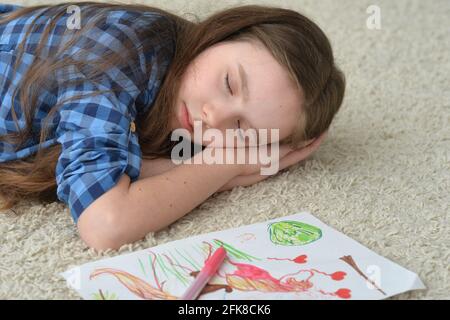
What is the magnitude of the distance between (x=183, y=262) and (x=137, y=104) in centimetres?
34

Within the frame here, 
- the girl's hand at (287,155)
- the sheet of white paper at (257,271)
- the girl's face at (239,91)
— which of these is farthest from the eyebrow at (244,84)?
the sheet of white paper at (257,271)

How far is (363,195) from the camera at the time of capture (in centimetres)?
110

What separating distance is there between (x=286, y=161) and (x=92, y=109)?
0.38 meters

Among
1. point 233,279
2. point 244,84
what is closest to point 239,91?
point 244,84

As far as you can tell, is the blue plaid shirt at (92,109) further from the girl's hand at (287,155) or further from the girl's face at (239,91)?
the girl's hand at (287,155)

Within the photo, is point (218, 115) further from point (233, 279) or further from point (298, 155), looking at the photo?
point (233, 279)

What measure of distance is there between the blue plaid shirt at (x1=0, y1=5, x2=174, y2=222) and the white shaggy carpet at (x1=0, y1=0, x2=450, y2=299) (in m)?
0.08

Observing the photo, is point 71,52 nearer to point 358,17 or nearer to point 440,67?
point 440,67

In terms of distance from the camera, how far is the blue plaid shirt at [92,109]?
0.94m

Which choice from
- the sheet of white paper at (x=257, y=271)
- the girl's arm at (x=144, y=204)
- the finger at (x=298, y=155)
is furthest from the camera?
the finger at (x=298, y=155)

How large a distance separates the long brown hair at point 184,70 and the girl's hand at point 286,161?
0.09ft
